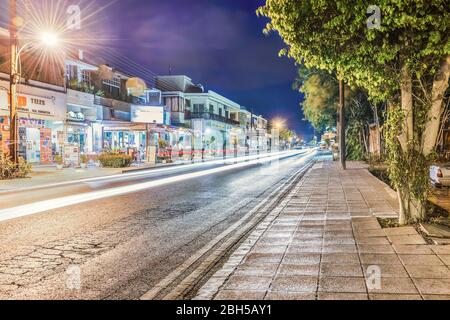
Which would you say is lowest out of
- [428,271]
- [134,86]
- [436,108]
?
[428,271]

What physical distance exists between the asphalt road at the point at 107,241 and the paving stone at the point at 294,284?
5.19 ft

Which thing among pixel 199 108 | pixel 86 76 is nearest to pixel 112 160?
pixel 86 76

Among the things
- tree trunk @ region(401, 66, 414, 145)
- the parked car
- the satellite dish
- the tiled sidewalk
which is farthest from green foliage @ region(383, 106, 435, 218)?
the satellite dish

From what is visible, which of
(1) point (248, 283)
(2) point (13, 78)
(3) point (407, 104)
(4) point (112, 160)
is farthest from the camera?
(4) point (112, 160)

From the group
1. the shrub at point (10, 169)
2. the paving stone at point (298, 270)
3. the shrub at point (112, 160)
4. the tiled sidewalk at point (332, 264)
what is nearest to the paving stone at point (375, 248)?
the tiled sidewalk at point (332, 264)

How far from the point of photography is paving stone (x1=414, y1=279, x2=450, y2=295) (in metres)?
4.83

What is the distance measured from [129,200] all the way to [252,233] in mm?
6034

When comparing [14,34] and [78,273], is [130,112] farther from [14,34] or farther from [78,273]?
[78,273]

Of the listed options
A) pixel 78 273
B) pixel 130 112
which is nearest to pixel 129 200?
pixel 78 273

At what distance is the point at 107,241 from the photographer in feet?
26.1

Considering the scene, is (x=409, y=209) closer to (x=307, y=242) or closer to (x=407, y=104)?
(x=407, y=104)

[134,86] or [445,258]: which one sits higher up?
[134,86]

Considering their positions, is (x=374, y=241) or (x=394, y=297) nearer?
(x=394, y=297)

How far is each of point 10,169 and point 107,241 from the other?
1480 cm
